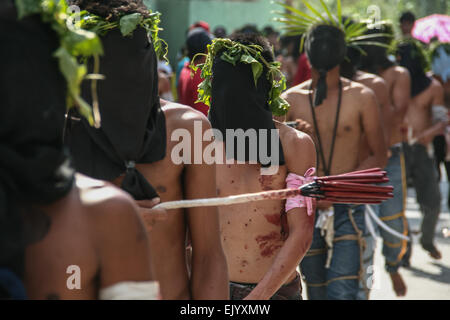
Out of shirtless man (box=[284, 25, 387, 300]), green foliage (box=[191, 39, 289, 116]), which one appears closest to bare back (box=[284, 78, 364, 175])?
shirtless man (box=[284, 25, 387, 300])

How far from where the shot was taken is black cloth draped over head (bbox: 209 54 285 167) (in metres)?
3.73

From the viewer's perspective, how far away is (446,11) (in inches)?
821

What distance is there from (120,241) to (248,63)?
6.66 feet

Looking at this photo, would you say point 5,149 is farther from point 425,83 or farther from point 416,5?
point 416,5

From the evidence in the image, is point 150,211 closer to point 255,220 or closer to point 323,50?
point 255,220

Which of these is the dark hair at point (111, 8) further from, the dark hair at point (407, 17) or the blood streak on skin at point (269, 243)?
the dark hair at point (407, 17)

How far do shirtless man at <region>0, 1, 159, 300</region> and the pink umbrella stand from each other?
9918mm

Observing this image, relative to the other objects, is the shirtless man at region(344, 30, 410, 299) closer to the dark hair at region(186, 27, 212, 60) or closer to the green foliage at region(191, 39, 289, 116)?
the dark hair at region(186, 27, 212, 60)

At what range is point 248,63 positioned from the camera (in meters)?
3.76

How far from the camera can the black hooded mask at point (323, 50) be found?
5.78 metres

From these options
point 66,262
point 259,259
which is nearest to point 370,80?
point 259,259

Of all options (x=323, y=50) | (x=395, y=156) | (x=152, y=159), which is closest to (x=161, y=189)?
(x=152, y=159)

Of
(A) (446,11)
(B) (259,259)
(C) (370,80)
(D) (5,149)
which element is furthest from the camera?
(A) (446,11)

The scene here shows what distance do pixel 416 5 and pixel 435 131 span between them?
49.8 feet
